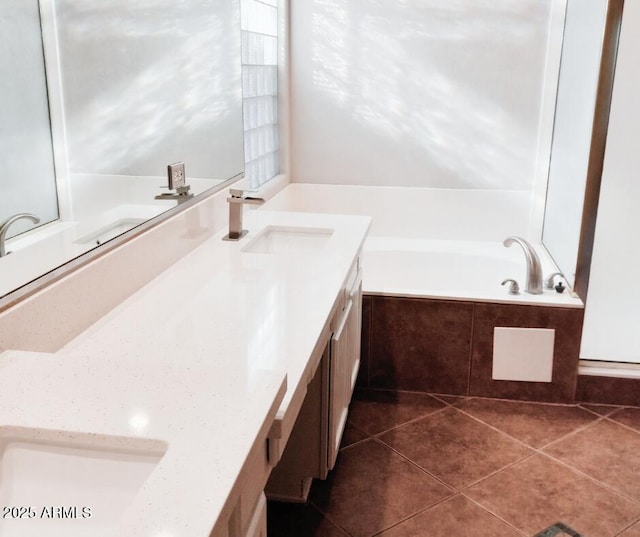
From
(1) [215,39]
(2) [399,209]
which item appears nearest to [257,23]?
(1) [215,39]

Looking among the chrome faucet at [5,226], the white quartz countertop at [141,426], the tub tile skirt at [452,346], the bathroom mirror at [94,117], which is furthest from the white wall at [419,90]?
the white quartz countertop at [141,426]

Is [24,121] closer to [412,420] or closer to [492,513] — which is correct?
[492,513]

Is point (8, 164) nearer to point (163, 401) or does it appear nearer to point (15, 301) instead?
point (15, 301)

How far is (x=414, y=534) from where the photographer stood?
2045mm

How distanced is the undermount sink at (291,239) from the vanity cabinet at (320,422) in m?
0.24

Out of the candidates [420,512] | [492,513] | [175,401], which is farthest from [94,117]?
[492,513]

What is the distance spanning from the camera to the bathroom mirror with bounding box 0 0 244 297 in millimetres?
1370

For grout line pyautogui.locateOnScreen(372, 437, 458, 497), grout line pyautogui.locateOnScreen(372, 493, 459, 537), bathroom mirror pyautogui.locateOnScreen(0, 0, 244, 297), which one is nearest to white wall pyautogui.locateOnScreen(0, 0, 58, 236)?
bathroom mirror pyautogui.locateOnScreen(0, 0, 244, 297)

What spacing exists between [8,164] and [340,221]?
1361 mm

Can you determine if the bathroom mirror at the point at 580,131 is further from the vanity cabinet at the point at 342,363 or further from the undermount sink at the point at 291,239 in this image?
the undermount sink at the point at 291,239

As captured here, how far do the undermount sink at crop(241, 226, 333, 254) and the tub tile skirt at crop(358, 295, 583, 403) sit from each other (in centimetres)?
53

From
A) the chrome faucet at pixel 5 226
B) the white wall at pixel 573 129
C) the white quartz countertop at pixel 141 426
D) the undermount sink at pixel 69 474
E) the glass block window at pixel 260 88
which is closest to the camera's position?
the white quartz countertop at pixel 141 426

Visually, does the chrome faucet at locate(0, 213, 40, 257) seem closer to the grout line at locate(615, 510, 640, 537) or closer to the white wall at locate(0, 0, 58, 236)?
the white wall at locate(0, 0, 58, 236)

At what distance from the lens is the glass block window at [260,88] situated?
3.12m
